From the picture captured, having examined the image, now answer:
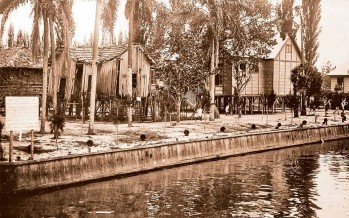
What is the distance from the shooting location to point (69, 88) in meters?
45.9

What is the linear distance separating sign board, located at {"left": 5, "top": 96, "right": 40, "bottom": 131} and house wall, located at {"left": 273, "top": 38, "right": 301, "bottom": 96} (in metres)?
43.0

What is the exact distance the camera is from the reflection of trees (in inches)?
729

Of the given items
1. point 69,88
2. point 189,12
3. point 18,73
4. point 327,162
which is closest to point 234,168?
point 327,162

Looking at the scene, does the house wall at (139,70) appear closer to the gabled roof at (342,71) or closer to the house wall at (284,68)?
the house wall at (284,68)

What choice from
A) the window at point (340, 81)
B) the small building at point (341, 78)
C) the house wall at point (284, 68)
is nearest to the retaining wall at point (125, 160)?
the house wall at point (284, 68)

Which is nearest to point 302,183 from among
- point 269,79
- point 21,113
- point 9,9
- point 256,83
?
point 21,113

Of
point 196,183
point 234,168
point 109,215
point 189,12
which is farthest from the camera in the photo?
point 189,12

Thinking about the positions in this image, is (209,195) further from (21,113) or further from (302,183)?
(21,113)

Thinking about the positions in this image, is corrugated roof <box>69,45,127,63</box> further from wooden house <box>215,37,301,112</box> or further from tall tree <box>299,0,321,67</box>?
tall tree <box>299,0,321,67</box>

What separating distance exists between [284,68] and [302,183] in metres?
39.1

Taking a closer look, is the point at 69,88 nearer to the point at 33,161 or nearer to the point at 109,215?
the point at 33,161

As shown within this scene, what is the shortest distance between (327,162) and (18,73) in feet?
100

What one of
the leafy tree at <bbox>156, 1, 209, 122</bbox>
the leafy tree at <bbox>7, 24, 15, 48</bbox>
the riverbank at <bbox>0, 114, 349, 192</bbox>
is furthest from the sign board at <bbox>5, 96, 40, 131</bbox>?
the leafy tree at <bbox>7, 24, 15, 48</bbox>

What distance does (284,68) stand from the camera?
61219mm
